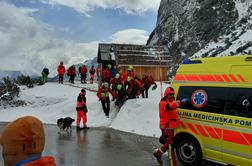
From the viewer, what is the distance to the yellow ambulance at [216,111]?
7059mm

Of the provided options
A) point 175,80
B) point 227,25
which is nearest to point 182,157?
point 175,80

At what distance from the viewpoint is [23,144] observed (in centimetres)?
219

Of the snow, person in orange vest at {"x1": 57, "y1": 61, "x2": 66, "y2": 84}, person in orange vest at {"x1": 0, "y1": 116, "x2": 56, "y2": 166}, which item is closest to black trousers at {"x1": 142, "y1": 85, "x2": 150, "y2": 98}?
person in orange vest at {"x1": 57, "y1": 61, "x2": 66, "y2": 84}

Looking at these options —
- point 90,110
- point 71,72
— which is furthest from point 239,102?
point 71,72

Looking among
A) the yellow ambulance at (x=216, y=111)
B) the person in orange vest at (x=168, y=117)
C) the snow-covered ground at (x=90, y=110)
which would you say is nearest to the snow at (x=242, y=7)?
the snow-covered ground at (x=90, y=110)

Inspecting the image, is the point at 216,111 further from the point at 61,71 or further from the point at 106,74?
the point at 61,71

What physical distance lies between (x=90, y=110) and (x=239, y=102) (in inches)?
498

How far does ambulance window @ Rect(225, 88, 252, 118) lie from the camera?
6.98 m

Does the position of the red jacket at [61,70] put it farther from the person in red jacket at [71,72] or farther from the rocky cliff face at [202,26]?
the rocky cliff face at [202,26]

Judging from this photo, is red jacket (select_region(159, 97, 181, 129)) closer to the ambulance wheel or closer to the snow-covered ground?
the ambulance wheel

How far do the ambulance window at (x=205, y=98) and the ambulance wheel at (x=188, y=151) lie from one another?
786 millimetres

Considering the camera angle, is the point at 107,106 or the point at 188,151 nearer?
the point at 188,151

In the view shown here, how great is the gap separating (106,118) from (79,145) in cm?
618

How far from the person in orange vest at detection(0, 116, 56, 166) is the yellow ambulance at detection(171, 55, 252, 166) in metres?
5.48
